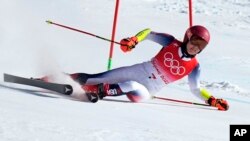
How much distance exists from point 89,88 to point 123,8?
15.9 meters

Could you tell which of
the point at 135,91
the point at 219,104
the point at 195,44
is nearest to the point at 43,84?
the point at 135,91

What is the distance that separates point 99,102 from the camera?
529cm

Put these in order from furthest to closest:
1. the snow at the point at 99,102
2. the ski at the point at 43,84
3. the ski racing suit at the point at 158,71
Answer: the ski racing suit at the point at 158,71
the ski at the point at 43,84
the snow at the point at 99,102

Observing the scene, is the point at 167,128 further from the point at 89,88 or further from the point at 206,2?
the point at 206,2

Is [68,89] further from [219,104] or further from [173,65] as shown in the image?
[219,104]

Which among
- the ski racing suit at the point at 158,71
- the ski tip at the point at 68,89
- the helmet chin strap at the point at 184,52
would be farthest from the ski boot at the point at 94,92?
the helmet chin strap at the point at 184,52

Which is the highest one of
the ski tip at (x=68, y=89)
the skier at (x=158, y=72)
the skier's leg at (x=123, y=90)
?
the skier at (x=158, y=72)

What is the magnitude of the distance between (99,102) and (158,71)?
831 mm

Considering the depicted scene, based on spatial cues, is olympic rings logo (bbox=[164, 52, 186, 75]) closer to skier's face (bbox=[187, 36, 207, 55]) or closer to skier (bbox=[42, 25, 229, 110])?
skier (bbox=[42, 25, 229, 110])

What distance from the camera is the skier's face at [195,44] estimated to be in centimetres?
553

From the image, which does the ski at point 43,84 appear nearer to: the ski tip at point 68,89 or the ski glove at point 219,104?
the ski tip at point 68,89

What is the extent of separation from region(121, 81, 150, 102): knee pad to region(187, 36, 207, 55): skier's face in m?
0.61

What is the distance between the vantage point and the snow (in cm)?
378

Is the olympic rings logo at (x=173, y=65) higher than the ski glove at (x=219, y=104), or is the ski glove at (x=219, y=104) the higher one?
the olympic rings logo at (x=173, y=65)
